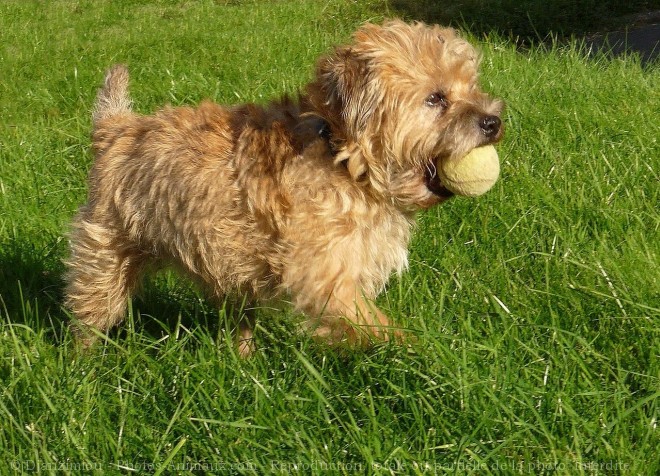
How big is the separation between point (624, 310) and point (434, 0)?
848cm

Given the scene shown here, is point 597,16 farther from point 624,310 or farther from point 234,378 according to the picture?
point 234,378

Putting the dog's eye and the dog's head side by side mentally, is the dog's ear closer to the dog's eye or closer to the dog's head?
the dog's head

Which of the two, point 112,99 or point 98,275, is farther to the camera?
point 112,99

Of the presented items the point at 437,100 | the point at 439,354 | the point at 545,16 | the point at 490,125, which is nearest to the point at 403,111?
the point at 437,100

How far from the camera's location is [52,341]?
391 centimetres

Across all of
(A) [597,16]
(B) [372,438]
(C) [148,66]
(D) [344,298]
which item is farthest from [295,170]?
(A) [597,16]

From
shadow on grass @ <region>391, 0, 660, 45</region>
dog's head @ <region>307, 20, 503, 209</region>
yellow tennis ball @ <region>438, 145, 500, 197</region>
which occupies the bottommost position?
shadow on grass @ <region>391, 0, 660, 45</region>

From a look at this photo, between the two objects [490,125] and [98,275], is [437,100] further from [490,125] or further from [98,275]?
[98,275]

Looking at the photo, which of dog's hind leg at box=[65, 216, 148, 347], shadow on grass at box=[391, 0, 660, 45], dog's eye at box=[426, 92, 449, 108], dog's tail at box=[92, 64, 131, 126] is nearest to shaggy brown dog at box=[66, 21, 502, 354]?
dog's eye at box=[426, 92, 449, 108]

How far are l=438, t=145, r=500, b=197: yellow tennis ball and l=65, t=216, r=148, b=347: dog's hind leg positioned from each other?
141cm

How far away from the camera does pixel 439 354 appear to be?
2.87 m

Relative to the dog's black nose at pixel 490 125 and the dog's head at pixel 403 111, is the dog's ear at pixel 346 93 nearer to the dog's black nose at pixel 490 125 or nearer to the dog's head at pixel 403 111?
the dog's head at pixel 403 111

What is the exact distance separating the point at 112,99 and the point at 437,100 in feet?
5.67

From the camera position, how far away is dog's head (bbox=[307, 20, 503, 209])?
125 inches
